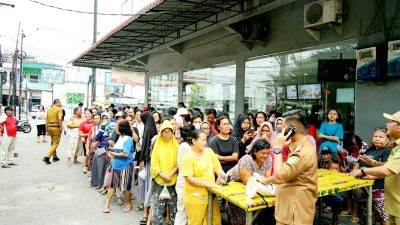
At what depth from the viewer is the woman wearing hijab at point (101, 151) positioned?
701cm

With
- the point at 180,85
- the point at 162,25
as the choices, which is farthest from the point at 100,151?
the point at 180,85

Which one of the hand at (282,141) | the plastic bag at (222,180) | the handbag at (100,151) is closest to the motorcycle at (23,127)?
the handbag at (100,151)

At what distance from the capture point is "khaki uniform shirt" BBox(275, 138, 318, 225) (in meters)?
2.69

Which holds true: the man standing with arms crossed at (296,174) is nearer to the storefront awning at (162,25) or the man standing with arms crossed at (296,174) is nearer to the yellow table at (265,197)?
the yellow table at (265,197)

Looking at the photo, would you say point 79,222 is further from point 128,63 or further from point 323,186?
point 128,63

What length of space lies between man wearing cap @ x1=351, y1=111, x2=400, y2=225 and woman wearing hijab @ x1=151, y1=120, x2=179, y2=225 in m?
2.43

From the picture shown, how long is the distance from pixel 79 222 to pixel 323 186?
3.84 metres

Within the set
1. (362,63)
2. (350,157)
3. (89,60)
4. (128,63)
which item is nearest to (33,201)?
(350,157)

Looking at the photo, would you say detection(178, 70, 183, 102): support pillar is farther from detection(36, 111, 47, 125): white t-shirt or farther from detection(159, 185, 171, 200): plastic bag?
detection(159, 185, 171, 200): plastic bag

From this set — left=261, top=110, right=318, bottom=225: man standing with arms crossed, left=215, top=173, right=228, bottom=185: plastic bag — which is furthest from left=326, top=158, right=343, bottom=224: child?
left=261, top=110, right=318, bottom=225: man standing with arms crossed

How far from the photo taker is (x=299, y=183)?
2.77 metres

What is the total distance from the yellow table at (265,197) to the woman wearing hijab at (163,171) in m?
0.93

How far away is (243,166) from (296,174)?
146 cm

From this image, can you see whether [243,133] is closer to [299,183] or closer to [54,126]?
[299,183]
